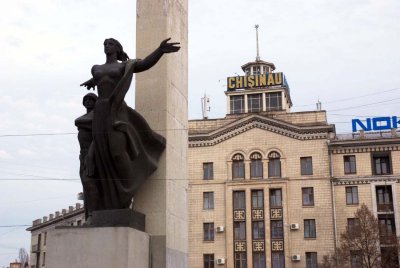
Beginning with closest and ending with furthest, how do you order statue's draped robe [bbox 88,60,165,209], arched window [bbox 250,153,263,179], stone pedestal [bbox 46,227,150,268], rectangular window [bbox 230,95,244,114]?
stone pedestal [bbox 46,227,150,268]
statue's draped robe [bbox 88,60,165,209]
arched window [bbox 250,153,263,179]
rectangular window [bbox 230,95,244,114]

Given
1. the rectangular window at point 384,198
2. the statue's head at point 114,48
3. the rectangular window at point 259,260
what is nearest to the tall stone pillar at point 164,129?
the statue's head at point 114,48

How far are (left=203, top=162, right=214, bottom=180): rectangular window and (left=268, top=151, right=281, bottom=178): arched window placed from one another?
5060 millimetres

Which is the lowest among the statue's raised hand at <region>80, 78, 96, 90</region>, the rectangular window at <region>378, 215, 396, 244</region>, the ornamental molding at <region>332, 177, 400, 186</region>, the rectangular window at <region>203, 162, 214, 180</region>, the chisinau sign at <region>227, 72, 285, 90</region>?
the rectangular window at <region>378, 215, 396, 244</region>

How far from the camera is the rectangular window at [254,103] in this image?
5728 cm

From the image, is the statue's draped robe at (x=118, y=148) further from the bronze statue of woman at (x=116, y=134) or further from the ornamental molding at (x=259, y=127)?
the ornamental molding at (x=259, y=127)

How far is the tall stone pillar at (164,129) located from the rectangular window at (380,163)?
4369cm

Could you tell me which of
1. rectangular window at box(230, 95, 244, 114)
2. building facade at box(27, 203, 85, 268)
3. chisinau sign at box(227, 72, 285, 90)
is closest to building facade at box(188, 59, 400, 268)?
rectangular window at box(230, 95, 244, 114)

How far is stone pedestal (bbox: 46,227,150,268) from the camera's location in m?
8.01

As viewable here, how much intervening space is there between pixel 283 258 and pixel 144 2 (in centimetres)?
4272

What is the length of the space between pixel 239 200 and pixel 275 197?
3069 millimetres

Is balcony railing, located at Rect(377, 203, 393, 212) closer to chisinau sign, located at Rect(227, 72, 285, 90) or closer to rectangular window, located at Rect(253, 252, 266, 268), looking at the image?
rectangular window, located at Rect(253, 252, 266, 268)

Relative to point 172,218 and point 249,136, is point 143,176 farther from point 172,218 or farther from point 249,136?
point 249,136

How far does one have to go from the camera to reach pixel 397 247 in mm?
42812

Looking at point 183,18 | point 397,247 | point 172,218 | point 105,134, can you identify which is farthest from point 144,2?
point 397,247
